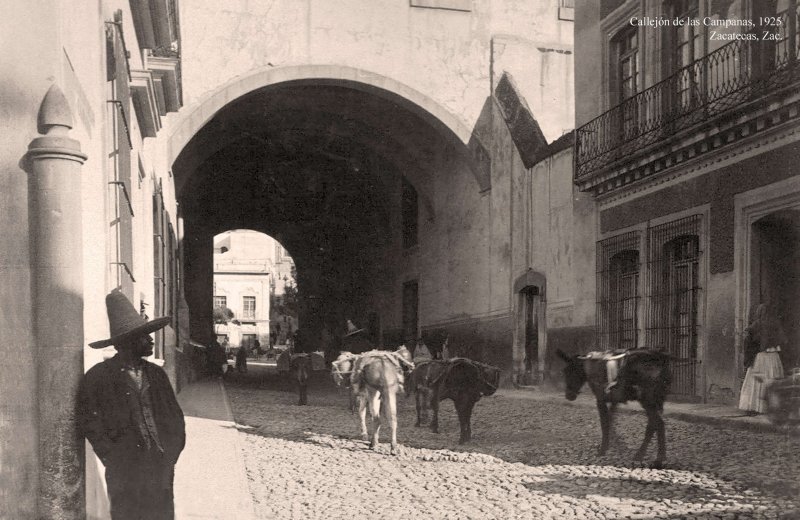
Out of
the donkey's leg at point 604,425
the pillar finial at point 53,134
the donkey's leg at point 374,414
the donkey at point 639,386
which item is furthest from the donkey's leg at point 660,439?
the pillar finial at point 53,134

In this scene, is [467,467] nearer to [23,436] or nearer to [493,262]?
[23,436]

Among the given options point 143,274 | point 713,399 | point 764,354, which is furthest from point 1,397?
point 713,399

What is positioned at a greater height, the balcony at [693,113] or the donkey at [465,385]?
the balcony at [693,113]

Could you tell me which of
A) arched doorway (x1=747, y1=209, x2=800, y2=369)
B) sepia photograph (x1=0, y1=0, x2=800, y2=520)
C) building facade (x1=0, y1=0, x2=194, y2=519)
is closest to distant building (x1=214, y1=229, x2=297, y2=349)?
sepia photograph (x1=0, y1=0, x2=800, y2=520)

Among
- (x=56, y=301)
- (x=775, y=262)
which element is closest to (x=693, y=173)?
(x=775, y=262)

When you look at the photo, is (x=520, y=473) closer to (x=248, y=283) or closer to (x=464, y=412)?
(x=464, y=412)

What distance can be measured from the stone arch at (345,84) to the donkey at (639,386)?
12.7m

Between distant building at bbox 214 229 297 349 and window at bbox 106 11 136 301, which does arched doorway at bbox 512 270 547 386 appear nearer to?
window at bbox 106 11 136 301

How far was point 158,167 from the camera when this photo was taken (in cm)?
1781

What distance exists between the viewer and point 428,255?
25547 mm

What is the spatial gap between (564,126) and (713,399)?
1013 cm

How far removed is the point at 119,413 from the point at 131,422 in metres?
0.08

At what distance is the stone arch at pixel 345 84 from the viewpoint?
20.0 m

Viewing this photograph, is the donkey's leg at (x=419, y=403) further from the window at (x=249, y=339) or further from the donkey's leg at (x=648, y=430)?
the window at (x=249, y=339)
